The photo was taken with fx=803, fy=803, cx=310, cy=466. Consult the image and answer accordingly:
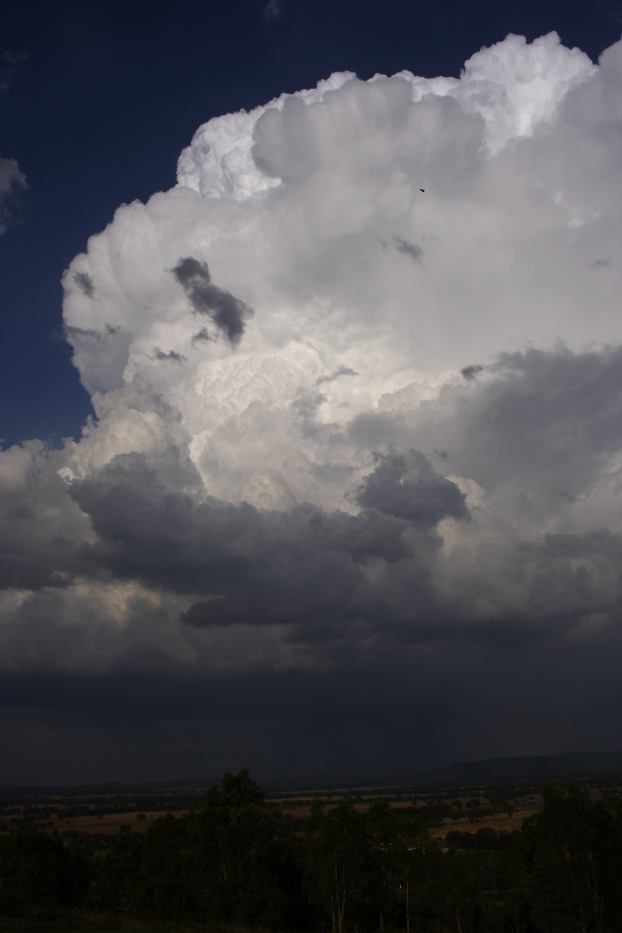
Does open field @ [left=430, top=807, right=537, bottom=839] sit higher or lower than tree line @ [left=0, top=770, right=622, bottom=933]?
lower

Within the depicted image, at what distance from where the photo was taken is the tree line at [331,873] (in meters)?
60.6

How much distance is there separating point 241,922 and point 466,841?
75.8m

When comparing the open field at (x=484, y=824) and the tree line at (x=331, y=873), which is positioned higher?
the tree line at (x=331, y=873)

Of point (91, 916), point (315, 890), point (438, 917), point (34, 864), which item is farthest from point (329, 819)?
point (34, 864)

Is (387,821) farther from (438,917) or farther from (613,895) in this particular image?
(613,895)

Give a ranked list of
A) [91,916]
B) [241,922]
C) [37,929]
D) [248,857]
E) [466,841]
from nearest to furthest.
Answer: [37,929] → [91,916] → [241,922] → [248,857] → [466,841]

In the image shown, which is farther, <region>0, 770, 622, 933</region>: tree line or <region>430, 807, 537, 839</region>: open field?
<region>430, 807, 537, 839</region>: open field

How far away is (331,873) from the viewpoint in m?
63.6

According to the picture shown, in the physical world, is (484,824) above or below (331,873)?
below

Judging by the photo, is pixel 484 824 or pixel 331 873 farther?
pixel 484 824

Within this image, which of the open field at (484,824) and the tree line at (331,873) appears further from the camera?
the open field at (484,824)

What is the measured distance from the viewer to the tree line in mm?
60562

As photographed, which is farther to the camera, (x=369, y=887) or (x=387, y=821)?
(x=387, y=821)

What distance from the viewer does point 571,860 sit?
6044 cm
